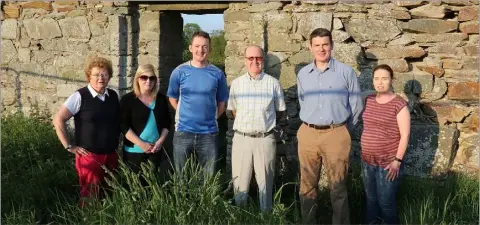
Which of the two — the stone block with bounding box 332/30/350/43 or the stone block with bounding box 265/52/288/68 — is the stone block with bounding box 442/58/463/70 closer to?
the stone block with bounding box 332/30/350/43

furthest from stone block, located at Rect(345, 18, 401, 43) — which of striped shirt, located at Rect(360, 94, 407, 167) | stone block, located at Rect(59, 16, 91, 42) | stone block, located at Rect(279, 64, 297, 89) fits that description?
stone block, located at Rect(59, 16, 91, 42)

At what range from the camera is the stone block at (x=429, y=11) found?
4.70 m

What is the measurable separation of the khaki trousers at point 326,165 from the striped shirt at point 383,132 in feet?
0.61

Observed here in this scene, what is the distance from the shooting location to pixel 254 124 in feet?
13.1

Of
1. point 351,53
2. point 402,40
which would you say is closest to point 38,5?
point 351,53

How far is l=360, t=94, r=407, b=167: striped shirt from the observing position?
3.78 m

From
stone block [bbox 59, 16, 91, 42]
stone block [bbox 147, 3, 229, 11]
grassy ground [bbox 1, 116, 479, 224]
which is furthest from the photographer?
stone block [bbox 59, 16, 91, 42]

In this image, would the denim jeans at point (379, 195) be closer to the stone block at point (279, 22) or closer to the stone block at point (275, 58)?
the stone block at point (275, 58)

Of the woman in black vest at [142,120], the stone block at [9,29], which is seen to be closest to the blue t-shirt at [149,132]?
the woman in black vest at [142,120]

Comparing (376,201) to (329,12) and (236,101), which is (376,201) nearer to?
(236,101)

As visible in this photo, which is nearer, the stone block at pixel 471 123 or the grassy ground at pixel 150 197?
the grassy ground at pixel 150 197

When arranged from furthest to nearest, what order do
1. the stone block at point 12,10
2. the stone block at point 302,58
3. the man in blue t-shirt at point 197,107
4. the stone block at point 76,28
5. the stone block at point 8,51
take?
the stone block at point 8,51, the stone block at point 12,10, the stone block at point 76,28, the stone block at point 302,58, the man in blue t-shirt at point 197,107

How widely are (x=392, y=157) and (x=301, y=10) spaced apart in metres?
1.91

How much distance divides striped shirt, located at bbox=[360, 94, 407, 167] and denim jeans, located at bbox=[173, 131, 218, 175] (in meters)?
1.27
